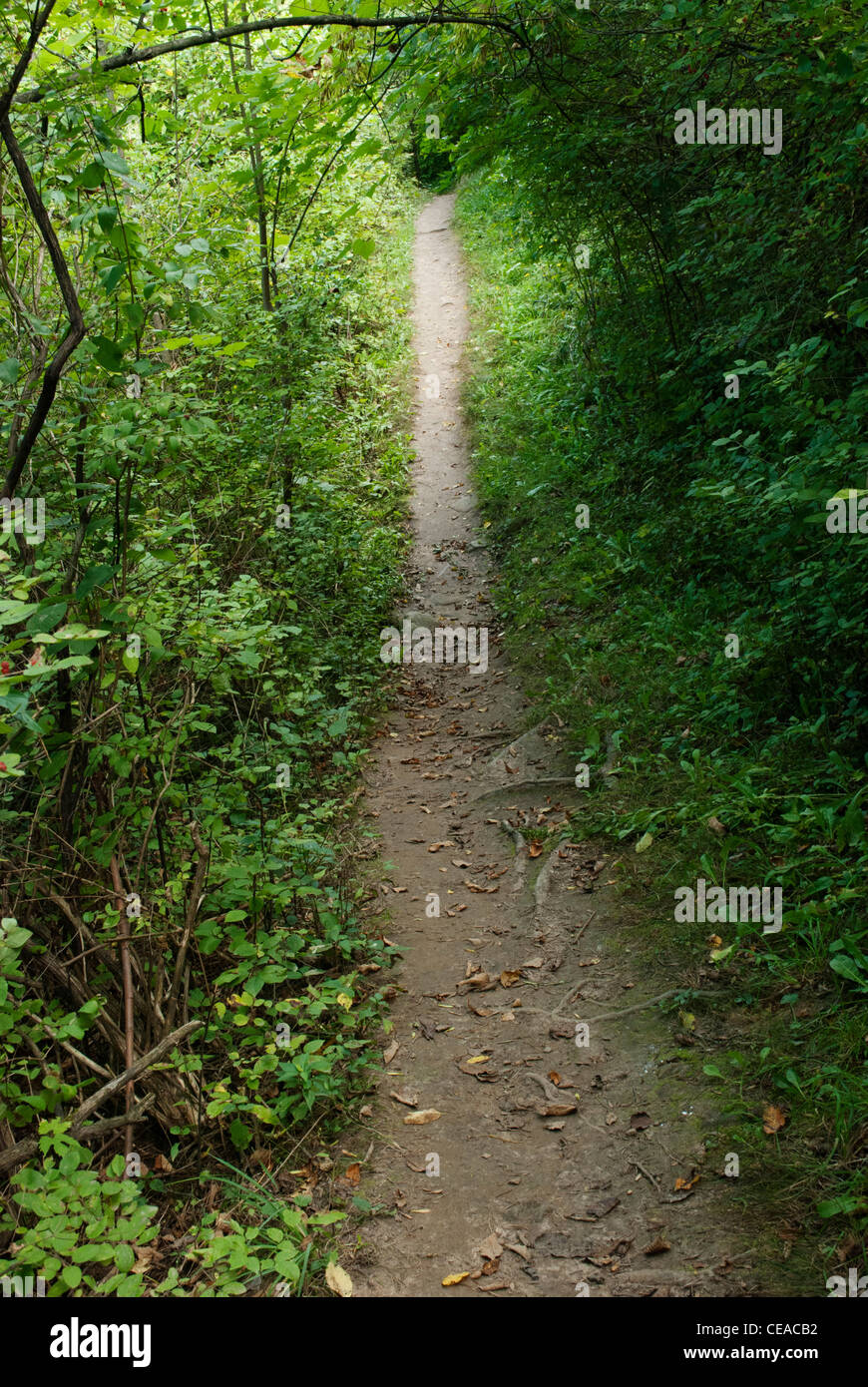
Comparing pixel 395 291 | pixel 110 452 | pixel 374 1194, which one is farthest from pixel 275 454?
pixel 395 291

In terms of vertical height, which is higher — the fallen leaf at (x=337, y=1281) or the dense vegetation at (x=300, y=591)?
the dense vegetation at (x=300, y=591)

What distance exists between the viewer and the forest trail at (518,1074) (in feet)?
11.9

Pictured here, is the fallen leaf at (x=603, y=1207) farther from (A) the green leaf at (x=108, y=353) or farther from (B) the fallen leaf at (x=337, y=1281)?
(A) the green leaf at (x=108, y=353)

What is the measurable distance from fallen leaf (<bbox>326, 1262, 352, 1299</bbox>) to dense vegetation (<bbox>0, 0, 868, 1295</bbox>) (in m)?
0.12

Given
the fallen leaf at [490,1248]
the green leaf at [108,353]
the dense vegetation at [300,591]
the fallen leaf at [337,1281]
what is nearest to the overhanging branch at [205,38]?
the dense vegetation at [300,591]

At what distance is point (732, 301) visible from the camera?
22.0 ft

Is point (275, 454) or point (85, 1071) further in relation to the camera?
point (275, 454)

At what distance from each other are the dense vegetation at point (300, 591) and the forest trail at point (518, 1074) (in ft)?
1.07

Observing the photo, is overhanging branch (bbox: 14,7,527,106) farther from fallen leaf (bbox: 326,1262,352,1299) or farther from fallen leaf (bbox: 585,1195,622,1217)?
fallen leaf (bbox: 585,1195,622,1217)

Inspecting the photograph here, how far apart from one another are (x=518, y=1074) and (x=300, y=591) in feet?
17.3

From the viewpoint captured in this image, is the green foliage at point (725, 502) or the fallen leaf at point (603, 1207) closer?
the fallen leaf at point (603, 1207)

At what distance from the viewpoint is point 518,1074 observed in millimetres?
4660

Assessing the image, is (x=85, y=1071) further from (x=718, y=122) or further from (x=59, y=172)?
(x=718, y=122)

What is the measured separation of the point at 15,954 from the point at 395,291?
17.0 metres
